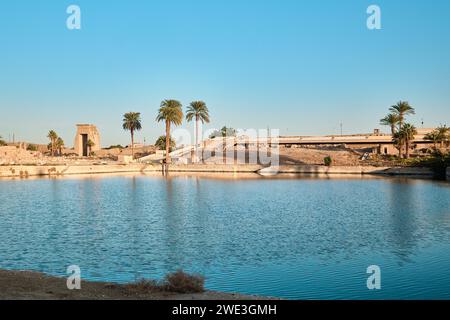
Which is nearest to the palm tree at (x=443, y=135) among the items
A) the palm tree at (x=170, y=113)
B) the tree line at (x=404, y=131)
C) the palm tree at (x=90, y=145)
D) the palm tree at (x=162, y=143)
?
the tree line at (x=404, y=131)

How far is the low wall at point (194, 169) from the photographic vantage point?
83312mm

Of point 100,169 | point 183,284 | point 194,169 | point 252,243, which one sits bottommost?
point 252,243

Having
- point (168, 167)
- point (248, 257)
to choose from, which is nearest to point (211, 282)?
point (248, 257)

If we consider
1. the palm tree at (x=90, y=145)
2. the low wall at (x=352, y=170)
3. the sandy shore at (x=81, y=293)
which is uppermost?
the palm tree at (x=90, y=145)

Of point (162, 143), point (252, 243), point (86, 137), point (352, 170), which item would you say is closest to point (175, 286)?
point (252, 243)

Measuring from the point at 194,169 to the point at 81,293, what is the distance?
88.0 m

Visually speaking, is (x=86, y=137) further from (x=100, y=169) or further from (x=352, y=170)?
(x=352, y=170)

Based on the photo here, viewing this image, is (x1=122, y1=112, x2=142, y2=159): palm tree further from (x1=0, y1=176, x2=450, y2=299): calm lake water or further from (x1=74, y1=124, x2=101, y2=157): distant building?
(x1=0, y1=176, x2=450, y2=299): calm lake water

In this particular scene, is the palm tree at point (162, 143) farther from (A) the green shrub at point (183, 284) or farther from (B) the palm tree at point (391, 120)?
(A) the green shrub at point (183, 284)

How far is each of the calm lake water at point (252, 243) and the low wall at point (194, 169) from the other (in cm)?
4633

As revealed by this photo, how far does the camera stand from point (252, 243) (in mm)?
22125

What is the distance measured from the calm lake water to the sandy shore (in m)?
2.61

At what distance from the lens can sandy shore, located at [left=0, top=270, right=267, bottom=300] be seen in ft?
37.2

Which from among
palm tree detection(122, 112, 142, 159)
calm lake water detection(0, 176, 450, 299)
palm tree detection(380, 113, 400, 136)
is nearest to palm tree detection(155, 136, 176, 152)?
palm tree detection(122, 112, 142, 159)
